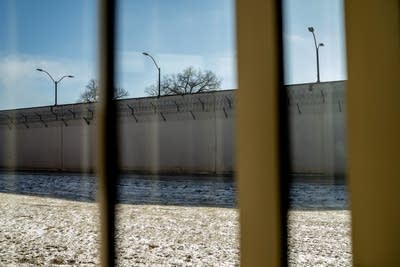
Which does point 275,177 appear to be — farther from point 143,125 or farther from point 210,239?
point 143,125

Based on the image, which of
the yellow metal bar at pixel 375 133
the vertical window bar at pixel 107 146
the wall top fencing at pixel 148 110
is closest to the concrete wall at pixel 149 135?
the wall top fencing at pixel 148 110

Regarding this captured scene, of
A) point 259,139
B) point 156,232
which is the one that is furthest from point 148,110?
point 259,139

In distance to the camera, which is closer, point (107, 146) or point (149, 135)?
point (107, 146)

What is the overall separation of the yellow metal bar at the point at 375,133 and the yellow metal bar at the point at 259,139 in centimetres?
13

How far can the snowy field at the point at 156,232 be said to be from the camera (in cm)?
435

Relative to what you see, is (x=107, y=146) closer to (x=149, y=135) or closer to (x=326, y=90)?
(x=326, y=90)

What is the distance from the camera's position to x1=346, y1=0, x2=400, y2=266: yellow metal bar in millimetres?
692

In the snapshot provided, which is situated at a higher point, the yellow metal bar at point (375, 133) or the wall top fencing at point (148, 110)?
the wall top fencing at point (148, 110)

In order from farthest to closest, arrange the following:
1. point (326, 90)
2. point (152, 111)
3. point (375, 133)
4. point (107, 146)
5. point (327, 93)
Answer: point (152, 111)
point (327, 93)
point (326, 90)
point (107, 146)
point (375, 133)

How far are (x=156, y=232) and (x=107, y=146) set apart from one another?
20.2 ft

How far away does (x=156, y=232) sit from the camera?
678 centimetres

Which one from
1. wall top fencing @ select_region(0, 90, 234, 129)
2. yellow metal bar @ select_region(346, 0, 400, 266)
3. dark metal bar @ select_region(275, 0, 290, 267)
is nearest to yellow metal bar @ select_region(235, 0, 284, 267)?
dark metal bar @ select_region(275, 0, 290, 267)

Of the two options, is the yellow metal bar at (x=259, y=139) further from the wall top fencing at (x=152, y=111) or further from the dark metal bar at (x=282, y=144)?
the wall top fencing at (x=152, y=111)

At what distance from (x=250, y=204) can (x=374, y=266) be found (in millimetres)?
221
